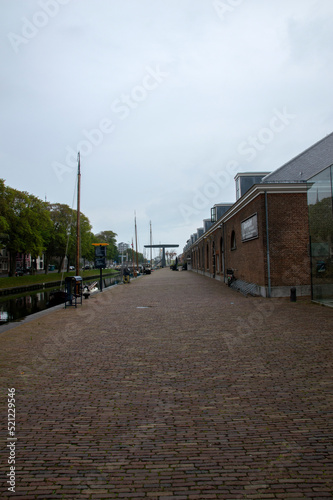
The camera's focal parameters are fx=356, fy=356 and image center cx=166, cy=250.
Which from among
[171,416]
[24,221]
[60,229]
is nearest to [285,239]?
[171,416]

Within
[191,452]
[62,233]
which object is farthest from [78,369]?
[62,233]

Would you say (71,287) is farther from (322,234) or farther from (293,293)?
(322,234)

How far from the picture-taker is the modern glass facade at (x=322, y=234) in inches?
504

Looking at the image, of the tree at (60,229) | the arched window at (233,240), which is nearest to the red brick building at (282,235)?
the arched window at (233,240)

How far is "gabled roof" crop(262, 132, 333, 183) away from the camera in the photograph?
17625 mm

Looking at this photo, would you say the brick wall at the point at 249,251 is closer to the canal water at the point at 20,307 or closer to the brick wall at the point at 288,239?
the brick wall at the point at 288,239

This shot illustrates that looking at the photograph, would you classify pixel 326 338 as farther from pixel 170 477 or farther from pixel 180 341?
pixel 170 477

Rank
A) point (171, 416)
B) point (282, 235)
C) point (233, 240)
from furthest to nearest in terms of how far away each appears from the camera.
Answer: point (233, 240)
point (282, 235)
point (171, 416)

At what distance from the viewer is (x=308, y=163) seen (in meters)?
19.0

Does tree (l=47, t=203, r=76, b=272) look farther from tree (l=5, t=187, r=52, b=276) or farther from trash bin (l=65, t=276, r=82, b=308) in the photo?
trash bin (l=65, t=276, r=82, b=308)

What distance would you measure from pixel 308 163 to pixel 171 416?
17.9 m

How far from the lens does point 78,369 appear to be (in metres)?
6.01

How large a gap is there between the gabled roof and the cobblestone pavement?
11.7m

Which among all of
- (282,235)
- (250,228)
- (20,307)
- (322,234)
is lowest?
(20,307)
